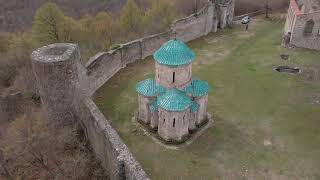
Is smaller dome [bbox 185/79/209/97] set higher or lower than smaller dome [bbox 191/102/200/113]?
higher

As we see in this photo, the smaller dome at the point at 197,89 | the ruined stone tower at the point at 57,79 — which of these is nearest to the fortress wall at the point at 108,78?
the ruined stone tower at the point at 57,79

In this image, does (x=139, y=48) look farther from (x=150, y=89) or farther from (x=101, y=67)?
(x=150, y=89)

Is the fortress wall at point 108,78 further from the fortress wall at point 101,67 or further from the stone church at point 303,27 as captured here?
the stone church at point 303,27

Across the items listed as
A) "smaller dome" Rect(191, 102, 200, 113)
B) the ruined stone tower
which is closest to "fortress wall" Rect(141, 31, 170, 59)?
the ruined stone tower

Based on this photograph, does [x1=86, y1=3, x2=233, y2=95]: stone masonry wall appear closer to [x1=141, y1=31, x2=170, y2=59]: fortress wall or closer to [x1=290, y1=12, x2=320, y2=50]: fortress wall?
[x1=141, y1=31, x2=170, y2=59]: fortress wall

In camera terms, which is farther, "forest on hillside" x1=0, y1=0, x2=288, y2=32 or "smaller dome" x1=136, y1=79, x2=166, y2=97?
"forest on hillside" x1=0, y1=0, x2=288, y2=32

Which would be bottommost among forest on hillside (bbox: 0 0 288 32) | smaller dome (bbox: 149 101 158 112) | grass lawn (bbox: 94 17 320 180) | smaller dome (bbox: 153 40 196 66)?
grass lawn (bbox: 94 17 320 180)

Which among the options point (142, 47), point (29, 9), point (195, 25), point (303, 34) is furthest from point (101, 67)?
point (29, 9)
